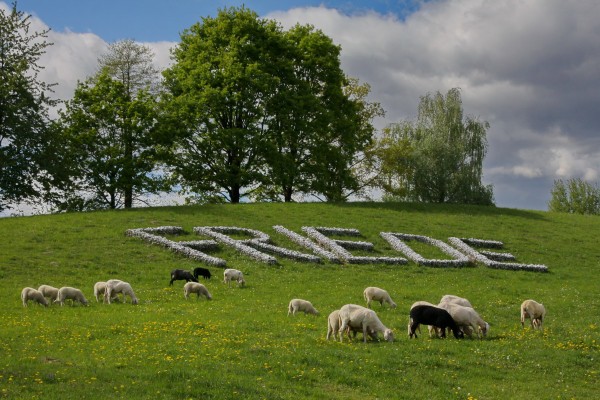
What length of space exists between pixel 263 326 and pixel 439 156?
5190 centimetres

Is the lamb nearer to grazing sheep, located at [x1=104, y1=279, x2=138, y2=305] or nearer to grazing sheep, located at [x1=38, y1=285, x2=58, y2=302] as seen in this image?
grazing sheep, located at [x1=104, y1=279, x2=138, y2=305]

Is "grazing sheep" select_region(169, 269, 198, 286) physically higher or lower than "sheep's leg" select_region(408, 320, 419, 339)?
higher

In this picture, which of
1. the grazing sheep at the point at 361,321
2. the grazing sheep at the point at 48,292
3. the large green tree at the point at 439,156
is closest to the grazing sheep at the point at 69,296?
the grazing sheep at the point at 48,292

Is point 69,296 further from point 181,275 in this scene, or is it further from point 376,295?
point 376,295

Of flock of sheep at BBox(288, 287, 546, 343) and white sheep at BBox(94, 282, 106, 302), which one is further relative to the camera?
white sheep at BBox(94, 282, 106, 302)

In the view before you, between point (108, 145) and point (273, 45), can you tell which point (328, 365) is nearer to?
point (108, 145)

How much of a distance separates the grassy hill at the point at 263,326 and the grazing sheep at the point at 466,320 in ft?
2.31

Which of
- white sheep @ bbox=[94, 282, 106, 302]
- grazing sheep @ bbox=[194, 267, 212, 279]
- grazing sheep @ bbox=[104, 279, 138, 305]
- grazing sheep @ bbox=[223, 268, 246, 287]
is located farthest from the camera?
grazing sheep @ bbox=[194, 267, 212, 279]

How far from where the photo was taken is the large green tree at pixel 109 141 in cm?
5772

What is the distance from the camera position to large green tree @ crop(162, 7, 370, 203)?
60.2m

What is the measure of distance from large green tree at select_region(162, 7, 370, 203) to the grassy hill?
12.3 meters

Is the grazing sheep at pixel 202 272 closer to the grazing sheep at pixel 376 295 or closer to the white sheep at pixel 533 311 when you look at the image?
the grazing sheep at pixel 376 295

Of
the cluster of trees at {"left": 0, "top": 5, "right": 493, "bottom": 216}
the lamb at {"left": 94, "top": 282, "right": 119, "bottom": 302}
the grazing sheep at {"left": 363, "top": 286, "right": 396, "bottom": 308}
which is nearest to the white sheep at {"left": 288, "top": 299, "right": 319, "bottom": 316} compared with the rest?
the grazing sheep at {"left": 363, "top": 286, "right": 396, "bottom": 308}

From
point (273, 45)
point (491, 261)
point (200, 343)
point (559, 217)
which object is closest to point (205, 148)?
point (273, 45)
